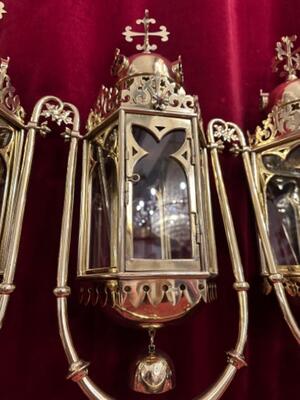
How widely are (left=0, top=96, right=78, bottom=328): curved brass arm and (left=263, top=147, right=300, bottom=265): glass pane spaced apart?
435 millimetres

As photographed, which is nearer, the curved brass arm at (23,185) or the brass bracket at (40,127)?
→ the curved brass arm at (23,185)

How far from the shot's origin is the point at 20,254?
79 cm

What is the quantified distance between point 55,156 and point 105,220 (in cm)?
20

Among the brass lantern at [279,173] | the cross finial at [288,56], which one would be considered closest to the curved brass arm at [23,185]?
the brass lantern at [279,173]

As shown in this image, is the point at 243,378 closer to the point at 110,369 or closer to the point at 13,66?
the point at 110,369

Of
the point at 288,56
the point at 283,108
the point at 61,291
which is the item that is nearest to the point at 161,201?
the point at 61,291

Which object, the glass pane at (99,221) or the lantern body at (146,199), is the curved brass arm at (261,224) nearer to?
the lantern body at (146,199)

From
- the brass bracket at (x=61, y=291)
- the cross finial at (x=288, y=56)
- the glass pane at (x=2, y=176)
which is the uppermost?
the cross finial at (x=288, y=56)

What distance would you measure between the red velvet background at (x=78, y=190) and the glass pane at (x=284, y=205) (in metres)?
0.05

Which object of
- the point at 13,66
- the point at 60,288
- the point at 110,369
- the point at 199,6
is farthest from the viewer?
the point at 199,6

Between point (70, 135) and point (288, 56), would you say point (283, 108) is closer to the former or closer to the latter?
point (288, 56)

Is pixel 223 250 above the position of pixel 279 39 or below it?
below

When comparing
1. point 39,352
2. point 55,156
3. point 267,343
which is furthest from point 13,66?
point 267,343

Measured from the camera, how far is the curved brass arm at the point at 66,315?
618 millimetres
